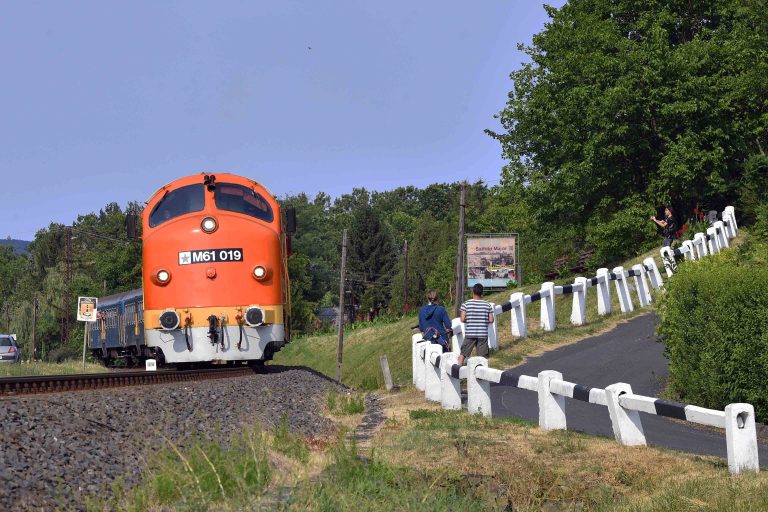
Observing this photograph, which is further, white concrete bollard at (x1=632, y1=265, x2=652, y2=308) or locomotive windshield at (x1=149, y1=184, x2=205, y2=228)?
white concrete bollard at (x1=632, y1=265, x2=652, y2=308)

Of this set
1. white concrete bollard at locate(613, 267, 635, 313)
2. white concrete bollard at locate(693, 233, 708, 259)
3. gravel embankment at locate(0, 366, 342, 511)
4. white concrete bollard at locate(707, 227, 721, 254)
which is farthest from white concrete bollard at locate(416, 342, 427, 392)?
white concrete bollard at locate(707, 227, 721, 254)

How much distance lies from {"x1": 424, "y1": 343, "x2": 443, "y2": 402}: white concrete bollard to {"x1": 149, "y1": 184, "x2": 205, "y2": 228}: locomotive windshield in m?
5.90

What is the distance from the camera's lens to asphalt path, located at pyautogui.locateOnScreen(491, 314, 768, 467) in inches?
495

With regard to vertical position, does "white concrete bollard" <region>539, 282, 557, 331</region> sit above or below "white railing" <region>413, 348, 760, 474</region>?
above

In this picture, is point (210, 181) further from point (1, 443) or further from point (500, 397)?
point (1, 443)

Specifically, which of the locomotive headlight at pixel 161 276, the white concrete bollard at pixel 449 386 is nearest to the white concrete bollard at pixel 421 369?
the white concrete bollard at pixel 449 386

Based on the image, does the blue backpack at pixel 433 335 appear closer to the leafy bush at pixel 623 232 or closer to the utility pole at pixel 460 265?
the utility pole at pixel 460 265

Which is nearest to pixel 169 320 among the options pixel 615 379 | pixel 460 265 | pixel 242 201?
pixel 242 201

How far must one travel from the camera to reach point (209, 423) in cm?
1319

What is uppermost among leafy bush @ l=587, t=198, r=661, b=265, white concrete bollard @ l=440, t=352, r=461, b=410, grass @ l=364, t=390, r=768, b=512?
leafy bush @ l=587, t=198, r=661, b=265

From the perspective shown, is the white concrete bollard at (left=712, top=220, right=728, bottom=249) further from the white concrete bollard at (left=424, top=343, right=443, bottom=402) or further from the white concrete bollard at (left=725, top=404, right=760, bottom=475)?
the white concrete bollard at (left=725, top=404, right=760, bottom=475)

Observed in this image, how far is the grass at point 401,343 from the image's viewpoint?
22922mm

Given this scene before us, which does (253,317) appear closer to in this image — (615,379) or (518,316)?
(518,316)

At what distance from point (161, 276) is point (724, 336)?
1072cm
